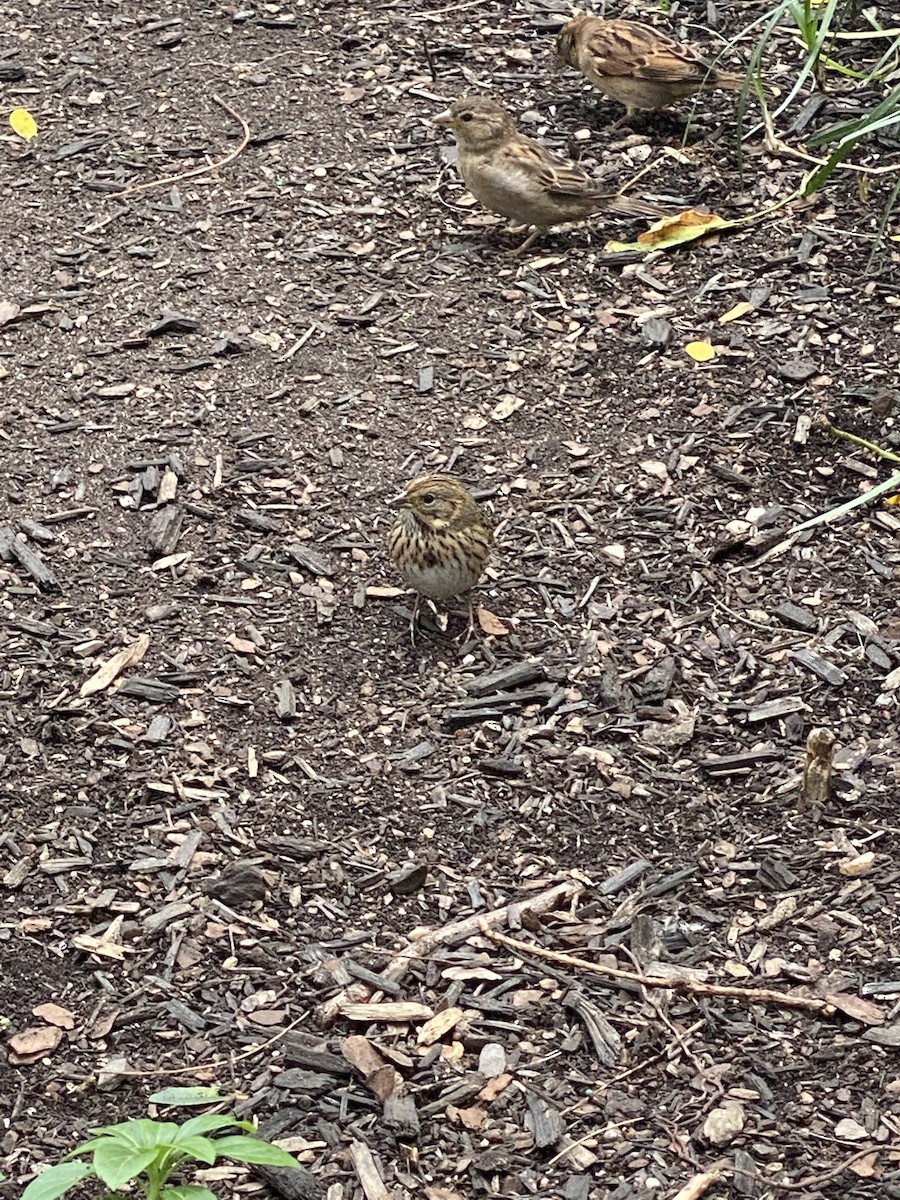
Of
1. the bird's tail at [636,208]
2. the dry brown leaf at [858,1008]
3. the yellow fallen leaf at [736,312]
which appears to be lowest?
the dry brown leaf at [858,1008]

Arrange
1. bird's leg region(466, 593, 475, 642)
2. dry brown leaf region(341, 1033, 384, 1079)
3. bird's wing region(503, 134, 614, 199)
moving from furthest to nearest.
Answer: bird's wing region(503, 134, 614, 199), bird's leg region(466, 593, 475, 642), dry brown leaf region(341, 1033, 384, 1079)

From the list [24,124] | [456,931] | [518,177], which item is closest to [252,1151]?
[456,931]

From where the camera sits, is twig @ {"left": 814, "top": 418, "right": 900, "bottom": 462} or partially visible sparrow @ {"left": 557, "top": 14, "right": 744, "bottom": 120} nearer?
twig @ {"left": 814, "top": 418, "right": 900, "bottom": 462}

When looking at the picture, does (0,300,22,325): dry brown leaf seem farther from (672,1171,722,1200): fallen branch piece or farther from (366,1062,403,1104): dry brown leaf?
(672,1171,722,1200): fallen branch piece

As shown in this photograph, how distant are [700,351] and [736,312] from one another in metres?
0.30

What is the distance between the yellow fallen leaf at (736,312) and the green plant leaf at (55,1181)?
4.46m

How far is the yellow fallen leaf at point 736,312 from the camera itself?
6.55 m

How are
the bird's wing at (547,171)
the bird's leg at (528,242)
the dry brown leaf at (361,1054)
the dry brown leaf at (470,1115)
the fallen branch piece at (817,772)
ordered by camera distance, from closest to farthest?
the dry brown leaf at (470,1115), the dry brown leaf at (361,1054), the fallen branch piece at (817,772), the bird's wing at (547,171), the bird's leg at (528,242)

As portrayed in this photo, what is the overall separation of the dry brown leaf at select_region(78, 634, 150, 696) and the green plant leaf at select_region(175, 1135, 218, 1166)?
223 centimetres

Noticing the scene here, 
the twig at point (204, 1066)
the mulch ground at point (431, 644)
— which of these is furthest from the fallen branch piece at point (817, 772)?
the twig at point (204, 1066)

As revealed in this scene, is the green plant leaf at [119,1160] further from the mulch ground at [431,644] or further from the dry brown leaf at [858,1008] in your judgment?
the dry brown leaf at [858,1008]

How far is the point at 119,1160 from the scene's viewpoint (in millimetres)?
3062

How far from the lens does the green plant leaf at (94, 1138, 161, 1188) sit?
2.99 meters

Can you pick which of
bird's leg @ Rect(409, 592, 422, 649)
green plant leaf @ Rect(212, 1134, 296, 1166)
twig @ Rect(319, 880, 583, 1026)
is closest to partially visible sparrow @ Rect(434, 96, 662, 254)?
bird's leg @ Rect(409, 592, 422, 649)
